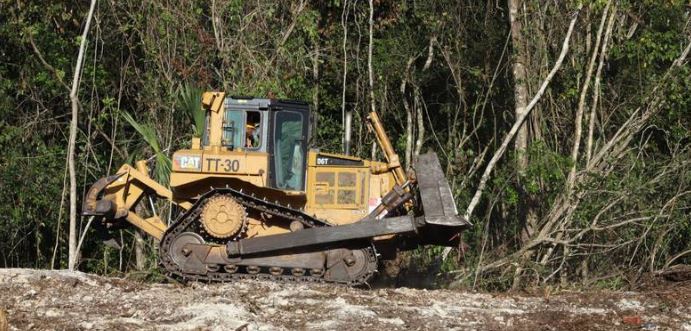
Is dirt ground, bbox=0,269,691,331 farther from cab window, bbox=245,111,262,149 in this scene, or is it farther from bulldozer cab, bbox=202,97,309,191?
cab window, bbox=245,111,262,149

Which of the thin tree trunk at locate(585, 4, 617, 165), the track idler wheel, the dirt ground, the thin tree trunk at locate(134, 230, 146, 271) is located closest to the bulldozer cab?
the track idler wheel

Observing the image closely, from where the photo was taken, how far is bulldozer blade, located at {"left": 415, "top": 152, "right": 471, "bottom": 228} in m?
14.9

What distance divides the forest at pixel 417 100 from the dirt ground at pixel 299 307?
206 inches

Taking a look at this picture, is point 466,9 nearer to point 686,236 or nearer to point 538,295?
point 686,236

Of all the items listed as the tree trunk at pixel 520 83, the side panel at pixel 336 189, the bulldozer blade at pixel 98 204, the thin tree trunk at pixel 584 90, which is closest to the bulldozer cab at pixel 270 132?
the side panel at pixel 336 189

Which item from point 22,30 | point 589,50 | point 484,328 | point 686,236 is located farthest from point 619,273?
point 22,30

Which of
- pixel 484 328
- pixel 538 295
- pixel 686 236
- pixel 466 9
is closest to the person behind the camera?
pixel 484 328

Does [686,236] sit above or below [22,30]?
below

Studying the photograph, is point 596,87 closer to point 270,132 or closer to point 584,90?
point 584,90

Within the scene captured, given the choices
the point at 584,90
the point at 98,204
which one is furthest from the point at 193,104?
the point at 584,90

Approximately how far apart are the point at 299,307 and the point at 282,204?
3363 mm

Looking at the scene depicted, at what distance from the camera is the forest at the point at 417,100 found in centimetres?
1983

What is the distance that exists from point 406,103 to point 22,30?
278 inches

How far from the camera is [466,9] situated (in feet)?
74.9
